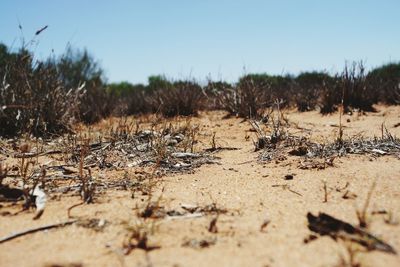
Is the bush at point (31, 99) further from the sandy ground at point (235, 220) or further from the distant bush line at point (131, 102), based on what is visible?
the sandy ground at point (235, 220)

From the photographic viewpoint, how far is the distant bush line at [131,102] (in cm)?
447

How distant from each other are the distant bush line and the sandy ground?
136 centimetres

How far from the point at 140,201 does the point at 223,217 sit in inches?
21.0

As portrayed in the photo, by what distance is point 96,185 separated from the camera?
2.36 meters

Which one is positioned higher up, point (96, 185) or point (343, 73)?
point (343, 73)

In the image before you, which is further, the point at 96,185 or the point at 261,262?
the point at 96,185

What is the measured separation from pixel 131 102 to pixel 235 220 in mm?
7615

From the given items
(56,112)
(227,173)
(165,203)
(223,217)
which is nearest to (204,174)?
(227,173)

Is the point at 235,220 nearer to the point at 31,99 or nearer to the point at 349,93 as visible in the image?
the point at 31,99

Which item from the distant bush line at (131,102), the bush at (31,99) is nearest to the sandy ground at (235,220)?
the distant bush line at (131,102)

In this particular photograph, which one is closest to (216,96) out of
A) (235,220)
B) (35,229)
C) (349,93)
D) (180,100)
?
(180,100)

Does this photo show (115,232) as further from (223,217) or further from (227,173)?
(227,173)

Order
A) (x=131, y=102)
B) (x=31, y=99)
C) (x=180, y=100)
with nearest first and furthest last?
(x=31, y=99) → (x=180, y=100) → (x=131, y=102)

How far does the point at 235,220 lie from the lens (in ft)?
5.98
